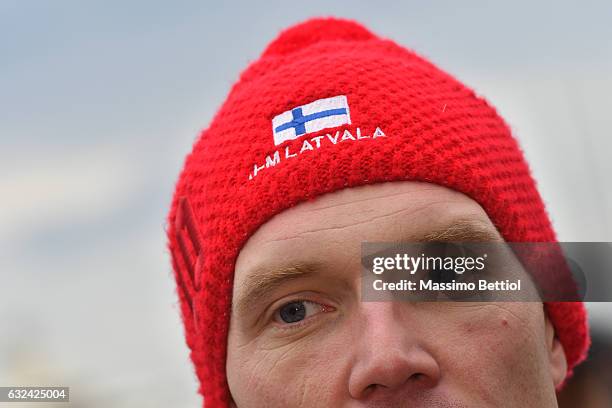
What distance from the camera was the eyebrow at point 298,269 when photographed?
1.57m

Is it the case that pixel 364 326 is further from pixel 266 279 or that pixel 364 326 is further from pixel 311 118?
pixel 311 118

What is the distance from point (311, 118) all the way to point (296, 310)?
1.38ft

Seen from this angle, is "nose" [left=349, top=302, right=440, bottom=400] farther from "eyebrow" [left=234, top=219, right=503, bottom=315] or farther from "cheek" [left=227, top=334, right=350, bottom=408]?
"eyebrow" [left=234, top=219, right=503, bottom=315]

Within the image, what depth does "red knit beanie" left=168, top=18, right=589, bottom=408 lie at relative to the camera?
64.0 inches

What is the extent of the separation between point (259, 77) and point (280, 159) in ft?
1.29

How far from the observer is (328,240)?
5.10 ft

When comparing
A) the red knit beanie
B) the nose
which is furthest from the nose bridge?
the red knit beanie

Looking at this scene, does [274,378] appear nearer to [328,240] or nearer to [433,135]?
[328,240]

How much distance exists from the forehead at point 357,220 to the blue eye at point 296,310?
0.11 metres

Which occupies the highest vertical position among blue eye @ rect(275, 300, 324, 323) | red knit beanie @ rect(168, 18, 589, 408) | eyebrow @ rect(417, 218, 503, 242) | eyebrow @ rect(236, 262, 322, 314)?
red knit beanie @ rect(168, 18, 589, 408)

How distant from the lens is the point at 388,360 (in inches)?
→ 54.2

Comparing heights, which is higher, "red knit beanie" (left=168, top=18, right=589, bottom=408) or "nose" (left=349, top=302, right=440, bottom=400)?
"red knit beanie" (left=168, top=18, right=589, bottom=408)

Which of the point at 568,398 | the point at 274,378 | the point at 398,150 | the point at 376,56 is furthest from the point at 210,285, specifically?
the point at 568,398

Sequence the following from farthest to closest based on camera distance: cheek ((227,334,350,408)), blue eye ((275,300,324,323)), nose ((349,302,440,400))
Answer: blue eye ((275,300,324,323)) → cheek ((227,334,350,408)) → nose ((349,302,440,400))
